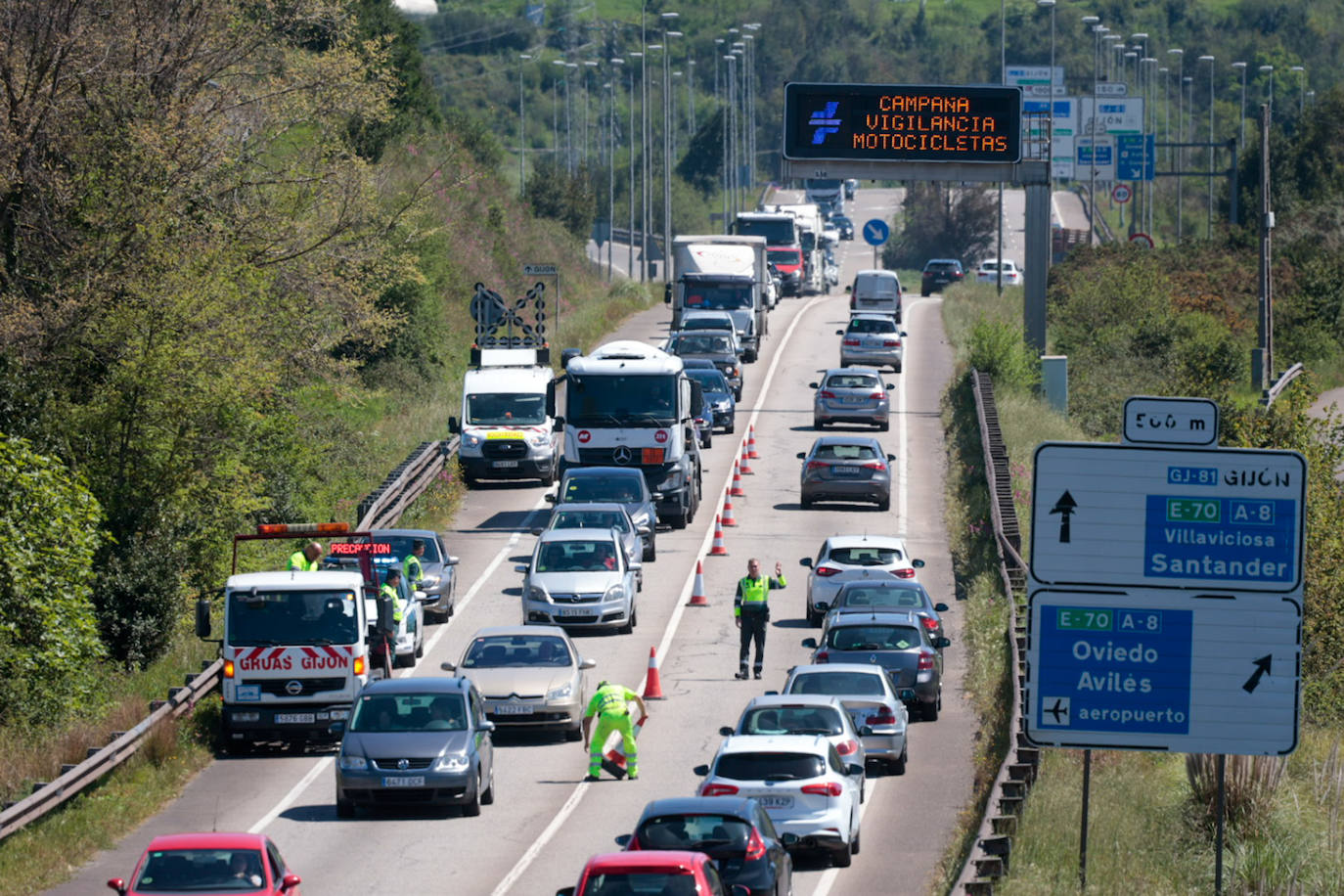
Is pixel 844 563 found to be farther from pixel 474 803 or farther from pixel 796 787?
pixel 796 787

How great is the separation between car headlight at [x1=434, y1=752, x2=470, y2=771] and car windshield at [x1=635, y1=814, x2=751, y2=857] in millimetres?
5592

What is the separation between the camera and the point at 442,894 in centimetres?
1850

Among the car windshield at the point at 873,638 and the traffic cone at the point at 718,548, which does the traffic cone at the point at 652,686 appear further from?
the traffic cone at the point at 718,548

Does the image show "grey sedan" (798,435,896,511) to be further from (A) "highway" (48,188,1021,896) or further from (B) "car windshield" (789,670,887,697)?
(B) "car windshield" (789,670,887,697)

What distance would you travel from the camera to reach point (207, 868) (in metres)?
15.5

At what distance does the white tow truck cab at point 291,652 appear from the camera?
2489 centimetres

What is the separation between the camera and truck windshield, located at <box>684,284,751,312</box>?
59.9 meters

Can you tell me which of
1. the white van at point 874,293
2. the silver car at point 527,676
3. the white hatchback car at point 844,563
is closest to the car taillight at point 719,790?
the silver car at point 527,676

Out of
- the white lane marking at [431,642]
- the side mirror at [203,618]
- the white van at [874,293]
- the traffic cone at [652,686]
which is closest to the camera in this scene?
the white lane marking at [431,642]

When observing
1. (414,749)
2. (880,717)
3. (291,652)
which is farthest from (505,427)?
(414,749)

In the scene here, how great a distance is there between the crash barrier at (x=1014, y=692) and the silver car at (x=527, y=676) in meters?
5.54

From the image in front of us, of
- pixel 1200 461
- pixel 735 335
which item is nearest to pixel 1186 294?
pixel 735 335

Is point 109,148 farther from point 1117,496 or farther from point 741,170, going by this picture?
point 741,170

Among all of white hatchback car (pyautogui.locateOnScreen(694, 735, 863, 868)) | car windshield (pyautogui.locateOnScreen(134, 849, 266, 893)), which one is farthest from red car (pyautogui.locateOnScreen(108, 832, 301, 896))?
white hatchback car (pyautogui.locateOnScreen(694, 735, 863, 868))
